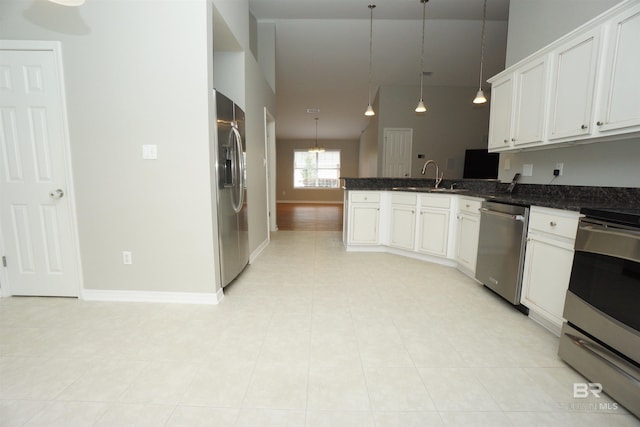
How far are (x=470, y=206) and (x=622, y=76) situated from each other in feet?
4.71

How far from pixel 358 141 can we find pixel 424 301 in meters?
10.1

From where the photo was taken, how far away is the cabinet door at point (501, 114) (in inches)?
108

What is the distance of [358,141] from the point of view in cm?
1170

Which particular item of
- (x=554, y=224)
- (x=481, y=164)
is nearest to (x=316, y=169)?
(x=481, y=164)

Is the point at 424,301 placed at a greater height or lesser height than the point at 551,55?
lesser

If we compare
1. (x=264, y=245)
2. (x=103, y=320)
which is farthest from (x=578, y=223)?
(x=264, y=245)

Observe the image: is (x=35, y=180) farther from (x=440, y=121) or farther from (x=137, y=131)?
(x=440, y=121)

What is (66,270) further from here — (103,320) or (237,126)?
(237,126)

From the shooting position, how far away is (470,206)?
9.52 ft

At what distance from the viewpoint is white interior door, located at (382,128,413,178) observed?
22.4 feet

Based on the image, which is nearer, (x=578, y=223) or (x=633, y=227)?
(x=633, y=227)

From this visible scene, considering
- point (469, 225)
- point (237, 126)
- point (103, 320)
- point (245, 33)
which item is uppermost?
point (245, 33)

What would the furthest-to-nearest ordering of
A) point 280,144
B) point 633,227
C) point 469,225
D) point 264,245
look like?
point 280,144 < point 264,245 < point 469,225 < point 633,227

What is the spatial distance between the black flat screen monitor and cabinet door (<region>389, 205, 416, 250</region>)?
12.7 feet
